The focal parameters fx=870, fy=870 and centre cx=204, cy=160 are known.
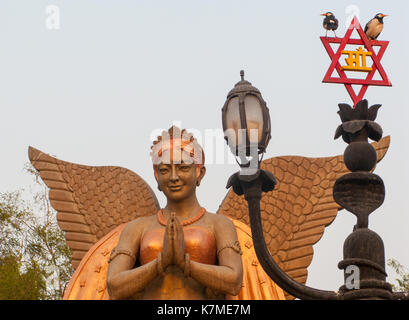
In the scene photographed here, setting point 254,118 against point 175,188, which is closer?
point 254,118

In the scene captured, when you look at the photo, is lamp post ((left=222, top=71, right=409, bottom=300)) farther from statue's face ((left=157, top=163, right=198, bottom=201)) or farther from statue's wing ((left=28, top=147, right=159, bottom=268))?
statue's wing ((left=28, top=147, right=159, bottom=268))

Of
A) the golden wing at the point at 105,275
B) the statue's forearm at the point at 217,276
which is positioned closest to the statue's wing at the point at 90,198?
the golden wing at the point at 105,275

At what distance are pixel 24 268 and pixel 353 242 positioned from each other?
40.0 feet

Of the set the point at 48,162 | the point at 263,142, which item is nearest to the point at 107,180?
the point at 48,162

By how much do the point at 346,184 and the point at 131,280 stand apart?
7.54 feet

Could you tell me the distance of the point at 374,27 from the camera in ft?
23.4

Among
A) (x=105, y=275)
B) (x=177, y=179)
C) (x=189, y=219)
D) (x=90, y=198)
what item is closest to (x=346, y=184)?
(x=177, y=179)

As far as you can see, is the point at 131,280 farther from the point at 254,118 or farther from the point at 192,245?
the point at 254,118

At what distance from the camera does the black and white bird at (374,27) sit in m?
7.05

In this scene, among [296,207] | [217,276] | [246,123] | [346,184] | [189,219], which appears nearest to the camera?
[346,184]

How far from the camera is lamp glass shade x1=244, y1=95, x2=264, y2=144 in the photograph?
18.1 ft

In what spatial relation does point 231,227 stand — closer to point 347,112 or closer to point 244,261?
point 244,261

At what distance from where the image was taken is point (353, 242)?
5.27 m
